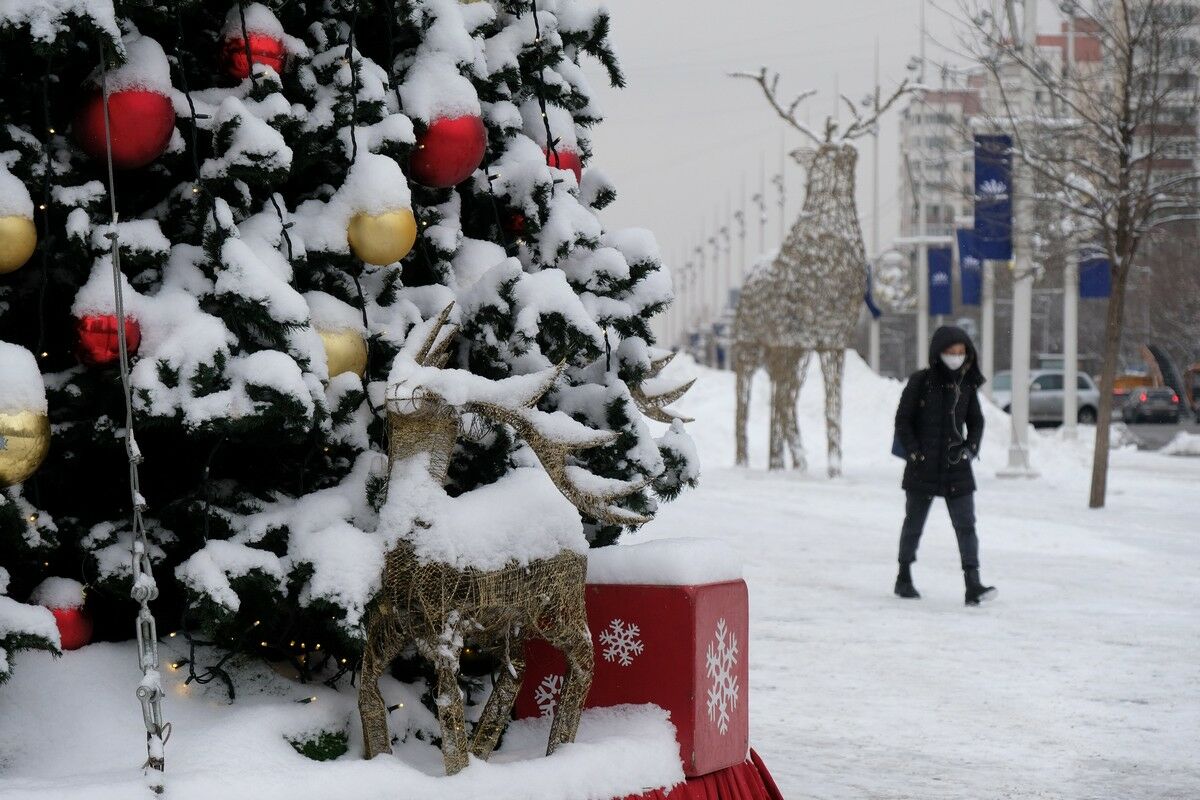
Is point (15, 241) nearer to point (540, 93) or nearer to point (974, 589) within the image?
point (540, 93)

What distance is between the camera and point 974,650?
736 cm

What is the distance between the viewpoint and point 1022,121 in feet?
59.1

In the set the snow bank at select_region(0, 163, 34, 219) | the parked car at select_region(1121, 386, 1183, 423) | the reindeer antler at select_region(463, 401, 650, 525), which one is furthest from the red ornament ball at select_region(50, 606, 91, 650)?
the parked car at select_region(1121, 386, 1183, 423)

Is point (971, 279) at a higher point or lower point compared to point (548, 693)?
higher

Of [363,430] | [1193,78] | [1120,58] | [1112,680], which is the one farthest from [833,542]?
[363,430]

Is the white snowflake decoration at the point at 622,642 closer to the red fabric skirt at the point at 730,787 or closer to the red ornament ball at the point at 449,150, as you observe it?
the red fabric skirt at the point at 730,787

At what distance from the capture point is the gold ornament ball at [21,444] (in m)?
2.96

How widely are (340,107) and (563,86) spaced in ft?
3.01

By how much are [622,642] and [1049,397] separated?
119 feet

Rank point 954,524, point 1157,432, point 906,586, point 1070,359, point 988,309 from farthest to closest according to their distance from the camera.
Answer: point 988,309 < point 1157,432 < point 1070,359 < point 906,586 < point 954,524

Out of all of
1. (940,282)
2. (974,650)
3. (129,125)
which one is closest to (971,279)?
(940,282)

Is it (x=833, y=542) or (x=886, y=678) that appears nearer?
(x=886, y=678)

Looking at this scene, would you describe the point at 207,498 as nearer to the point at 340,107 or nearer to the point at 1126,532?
A: the point at 340,107

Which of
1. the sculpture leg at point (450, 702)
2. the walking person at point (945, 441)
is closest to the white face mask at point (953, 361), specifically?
the walking person at point (945, 441)
